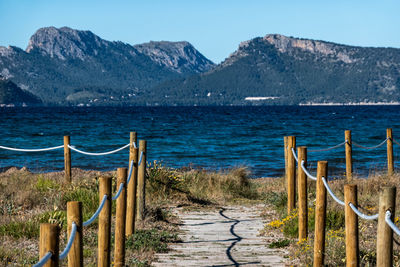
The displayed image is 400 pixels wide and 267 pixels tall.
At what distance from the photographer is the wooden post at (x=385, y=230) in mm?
4082

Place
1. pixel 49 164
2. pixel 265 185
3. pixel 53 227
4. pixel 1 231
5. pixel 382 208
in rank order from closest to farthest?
pixel 53 227
pixel 382 208
pixel 1 231
pixel 265 185
pixel 49 164

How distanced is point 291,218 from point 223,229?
1.12m

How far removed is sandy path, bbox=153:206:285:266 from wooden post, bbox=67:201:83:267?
8.48ft

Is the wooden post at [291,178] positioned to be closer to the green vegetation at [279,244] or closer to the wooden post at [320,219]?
the green vegetation at [279,244]

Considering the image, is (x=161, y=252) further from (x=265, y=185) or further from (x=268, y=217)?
(x=265, y=185)

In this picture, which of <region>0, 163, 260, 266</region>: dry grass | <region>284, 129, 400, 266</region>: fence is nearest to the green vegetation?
<region>284, 129, 400, 266</region>: fence

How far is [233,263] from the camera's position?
22.2 feet

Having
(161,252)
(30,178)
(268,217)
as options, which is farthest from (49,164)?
(161,252)

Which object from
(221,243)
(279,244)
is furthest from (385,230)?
(221,243)

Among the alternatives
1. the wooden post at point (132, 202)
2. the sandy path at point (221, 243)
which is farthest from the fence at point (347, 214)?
the wooden post at point (132, 202)

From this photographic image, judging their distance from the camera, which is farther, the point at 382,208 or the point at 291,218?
the point at 291,218

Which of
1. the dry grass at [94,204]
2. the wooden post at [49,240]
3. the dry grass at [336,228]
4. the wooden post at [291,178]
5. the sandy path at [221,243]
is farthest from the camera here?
the wooden post at [291,178]

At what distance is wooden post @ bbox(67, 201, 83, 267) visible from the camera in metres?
4.20

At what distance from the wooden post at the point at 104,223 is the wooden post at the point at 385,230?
2518 millimetres
